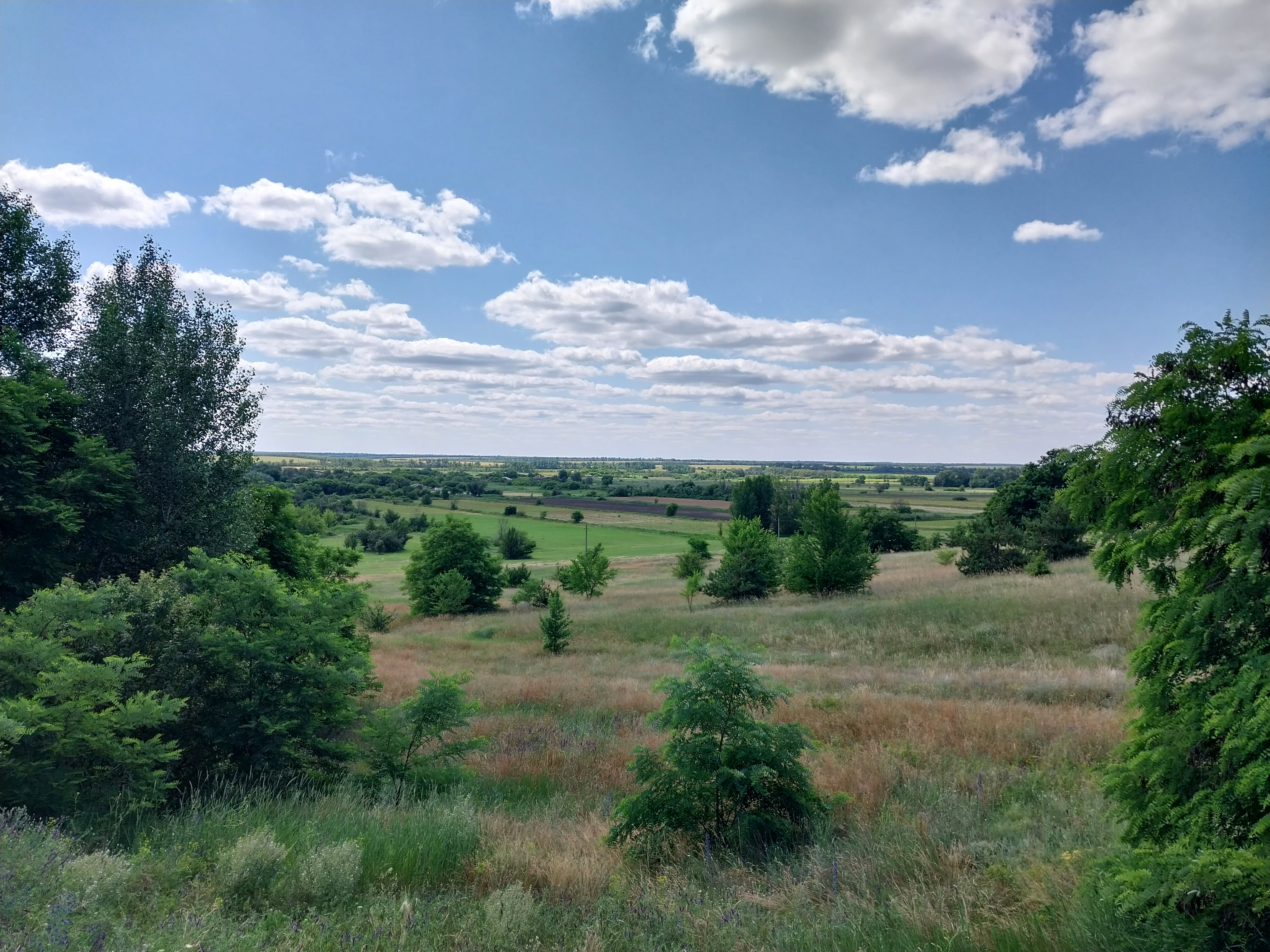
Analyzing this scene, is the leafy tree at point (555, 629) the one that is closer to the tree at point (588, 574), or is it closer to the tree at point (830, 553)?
the tree at point (830, 553)

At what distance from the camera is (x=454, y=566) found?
47.4 meters

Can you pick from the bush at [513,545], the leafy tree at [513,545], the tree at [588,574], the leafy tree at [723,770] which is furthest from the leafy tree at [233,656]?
the bush at [513,545]

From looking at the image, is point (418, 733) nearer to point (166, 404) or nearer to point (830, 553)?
point (166, 404)

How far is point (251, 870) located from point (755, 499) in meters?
111

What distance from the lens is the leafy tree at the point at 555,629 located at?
88.8 ft

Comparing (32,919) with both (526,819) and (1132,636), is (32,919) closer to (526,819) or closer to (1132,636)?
(526,819)

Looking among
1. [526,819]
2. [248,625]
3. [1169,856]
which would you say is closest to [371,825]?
[526,819]

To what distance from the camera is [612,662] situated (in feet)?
75.8

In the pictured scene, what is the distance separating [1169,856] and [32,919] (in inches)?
228

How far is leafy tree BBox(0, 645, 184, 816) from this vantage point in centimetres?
586

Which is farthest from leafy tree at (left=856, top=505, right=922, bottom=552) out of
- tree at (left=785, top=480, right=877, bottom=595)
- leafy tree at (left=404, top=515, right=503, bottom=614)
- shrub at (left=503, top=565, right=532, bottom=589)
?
leafy tree at (left=404, top=515, right=503, bottom=614)

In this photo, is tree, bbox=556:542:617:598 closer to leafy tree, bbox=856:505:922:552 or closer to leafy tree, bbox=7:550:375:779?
leafy tree, bbox=856:505:922:552

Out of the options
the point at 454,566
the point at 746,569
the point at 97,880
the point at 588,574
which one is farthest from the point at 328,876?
the point at 588,574

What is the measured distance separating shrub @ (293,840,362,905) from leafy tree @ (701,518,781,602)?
117 feet
